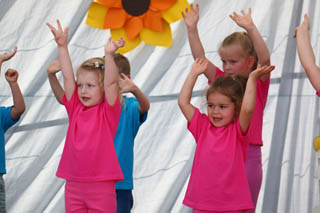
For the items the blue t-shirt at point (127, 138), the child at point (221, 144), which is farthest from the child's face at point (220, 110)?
the blue t-shirt at point (127, 138)

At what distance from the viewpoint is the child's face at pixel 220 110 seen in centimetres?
195

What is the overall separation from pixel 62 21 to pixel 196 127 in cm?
99

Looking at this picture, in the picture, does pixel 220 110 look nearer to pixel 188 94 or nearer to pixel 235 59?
pixel 188 94

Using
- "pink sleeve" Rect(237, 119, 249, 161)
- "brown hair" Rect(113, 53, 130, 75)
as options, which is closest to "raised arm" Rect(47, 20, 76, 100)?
"brown hair" Rect(113, 53, 130, 75)

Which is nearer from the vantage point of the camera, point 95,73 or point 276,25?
point 95,73

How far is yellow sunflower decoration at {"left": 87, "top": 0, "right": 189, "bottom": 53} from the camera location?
8.52 feet

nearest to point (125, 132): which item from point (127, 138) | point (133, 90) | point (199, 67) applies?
point (127, 138)

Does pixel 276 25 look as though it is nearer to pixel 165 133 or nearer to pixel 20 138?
pixel 165 133

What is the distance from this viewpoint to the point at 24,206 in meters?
2.63

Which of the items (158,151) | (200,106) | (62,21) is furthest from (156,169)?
(62,21)

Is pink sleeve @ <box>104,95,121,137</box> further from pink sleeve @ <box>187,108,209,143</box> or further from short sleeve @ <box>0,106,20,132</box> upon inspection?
short sleeve @ <box>0,106,20,132</box>

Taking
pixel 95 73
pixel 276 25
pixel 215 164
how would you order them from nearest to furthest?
1. pixel 215 164
2. pixel 95 73
3. pixel 276 25

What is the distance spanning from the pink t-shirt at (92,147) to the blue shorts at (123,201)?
0.24 m

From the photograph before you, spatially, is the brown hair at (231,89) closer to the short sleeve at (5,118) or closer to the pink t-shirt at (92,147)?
the pink t-shirt at (92,147)
